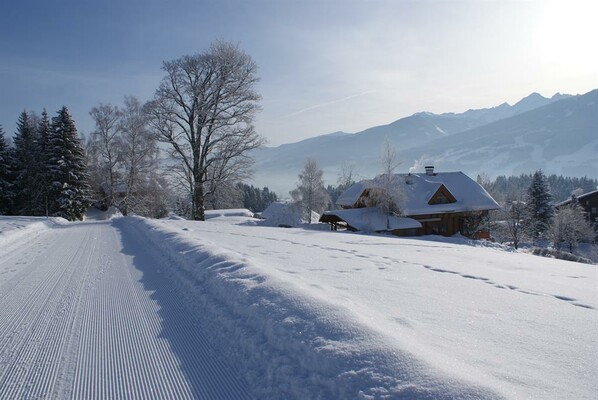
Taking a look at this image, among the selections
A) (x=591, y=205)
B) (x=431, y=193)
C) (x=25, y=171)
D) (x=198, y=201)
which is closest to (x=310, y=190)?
(x=431, y=193)

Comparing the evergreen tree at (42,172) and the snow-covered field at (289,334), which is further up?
the evergreen tree at (42,172)

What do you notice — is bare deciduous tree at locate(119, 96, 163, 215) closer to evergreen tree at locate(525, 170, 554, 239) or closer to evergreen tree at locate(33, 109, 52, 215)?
evergreen tree at locate(33, 109, 52, 215)

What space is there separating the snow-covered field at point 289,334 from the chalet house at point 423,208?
84.7 ft

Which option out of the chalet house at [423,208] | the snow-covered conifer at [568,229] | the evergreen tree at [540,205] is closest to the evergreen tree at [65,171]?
the chalet house at [423,208]

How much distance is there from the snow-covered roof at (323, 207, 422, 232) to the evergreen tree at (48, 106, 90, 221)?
2399 centimetres

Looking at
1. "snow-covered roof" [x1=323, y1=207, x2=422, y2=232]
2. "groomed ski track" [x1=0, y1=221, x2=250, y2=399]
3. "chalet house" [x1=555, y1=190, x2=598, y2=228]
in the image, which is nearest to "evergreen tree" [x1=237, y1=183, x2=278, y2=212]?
"snow-covered roof" [x1=323, y1=207, x2=422, y2=232]

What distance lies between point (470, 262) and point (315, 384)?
930 centimetres

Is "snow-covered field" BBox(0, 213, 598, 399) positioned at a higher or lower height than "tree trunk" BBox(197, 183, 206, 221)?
lower

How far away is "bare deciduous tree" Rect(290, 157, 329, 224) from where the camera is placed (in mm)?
49875

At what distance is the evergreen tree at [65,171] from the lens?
33688 mm

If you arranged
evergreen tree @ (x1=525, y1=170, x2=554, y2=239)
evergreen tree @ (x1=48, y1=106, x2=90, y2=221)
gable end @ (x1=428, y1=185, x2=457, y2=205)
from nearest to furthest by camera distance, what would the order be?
1. evergreen tree @ (x1=48, y1=106, x2=90, y2=221)
2. gable end @ (x1=428, y1=185, x2=457, y2=205)
3. evergreen tree @ (x1=525, y1=170, x2=554, y2=239)

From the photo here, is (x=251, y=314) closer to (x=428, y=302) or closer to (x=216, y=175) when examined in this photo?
(x=428, y=302)

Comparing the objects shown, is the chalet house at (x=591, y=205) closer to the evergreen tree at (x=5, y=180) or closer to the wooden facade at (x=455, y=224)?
the wooden facade at (x=455, y=224)

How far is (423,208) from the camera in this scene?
3662 cm
